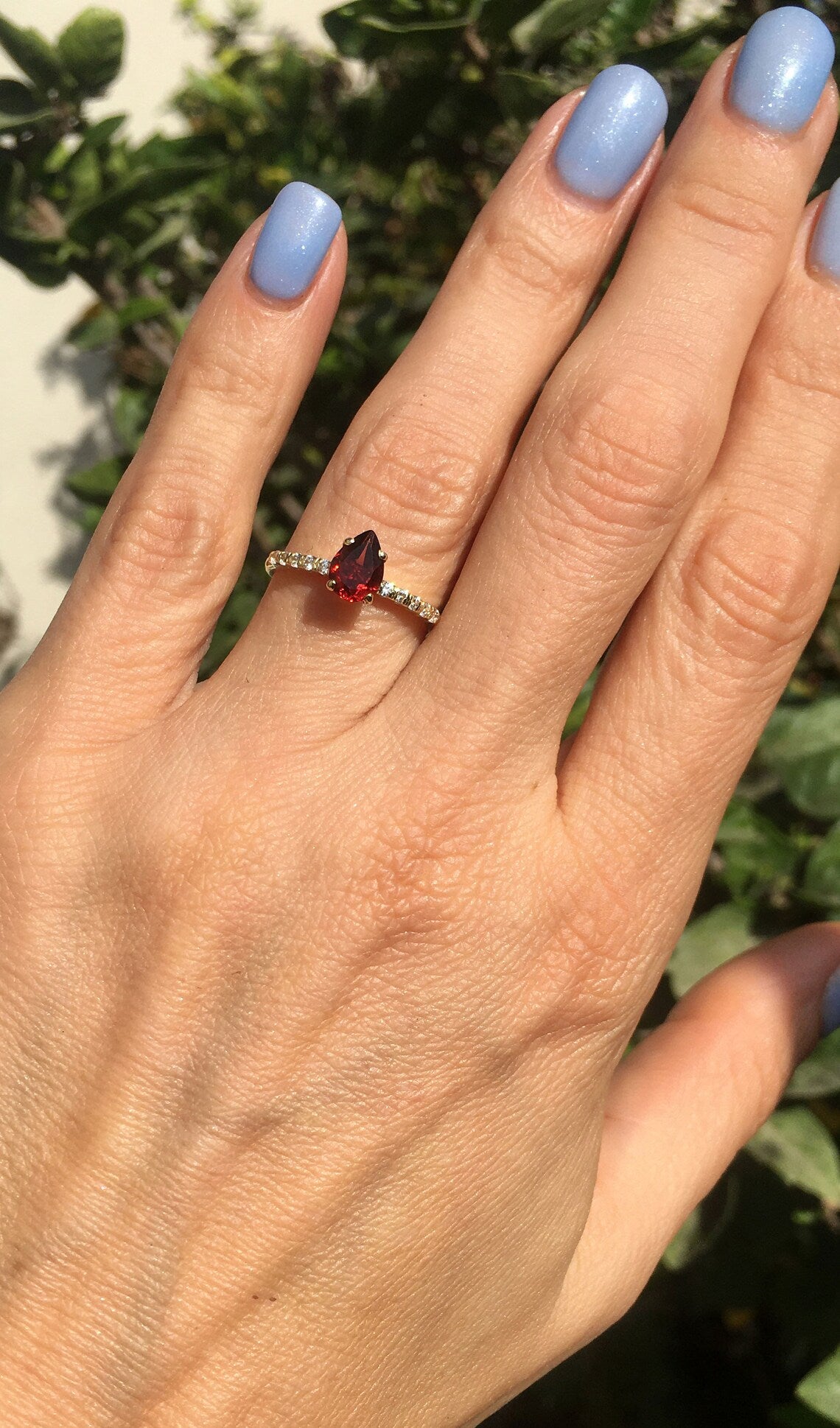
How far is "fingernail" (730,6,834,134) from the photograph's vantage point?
1327 mm

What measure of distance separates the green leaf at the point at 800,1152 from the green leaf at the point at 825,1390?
0.24 metres

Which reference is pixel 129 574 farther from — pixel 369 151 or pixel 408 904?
pixel 369 151

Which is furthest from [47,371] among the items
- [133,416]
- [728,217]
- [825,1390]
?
[825,1390]

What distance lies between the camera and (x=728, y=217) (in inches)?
55.6

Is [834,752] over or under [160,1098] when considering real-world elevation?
over

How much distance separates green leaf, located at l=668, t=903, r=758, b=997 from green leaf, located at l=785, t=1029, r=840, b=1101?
19cm

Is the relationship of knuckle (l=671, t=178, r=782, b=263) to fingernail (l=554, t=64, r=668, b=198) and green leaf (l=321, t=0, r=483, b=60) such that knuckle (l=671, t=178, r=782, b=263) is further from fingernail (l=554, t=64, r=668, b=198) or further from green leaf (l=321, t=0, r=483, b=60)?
green leaf (l=321, t=0, r=483, b=60)

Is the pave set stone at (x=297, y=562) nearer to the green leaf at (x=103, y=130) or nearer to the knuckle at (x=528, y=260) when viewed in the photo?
the knuckle at (x=528, y=260)

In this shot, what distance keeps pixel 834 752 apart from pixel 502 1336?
102 cm

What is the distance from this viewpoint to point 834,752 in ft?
5.87

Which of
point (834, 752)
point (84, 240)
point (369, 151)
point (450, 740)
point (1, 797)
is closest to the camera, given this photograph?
point (450, 740)

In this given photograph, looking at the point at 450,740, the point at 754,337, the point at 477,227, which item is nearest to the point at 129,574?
the point at 450,740

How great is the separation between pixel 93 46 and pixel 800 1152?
→ 6.98ft

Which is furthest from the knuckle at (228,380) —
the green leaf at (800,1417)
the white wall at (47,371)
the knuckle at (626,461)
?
the white wall at (47,371)
